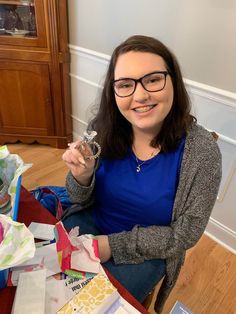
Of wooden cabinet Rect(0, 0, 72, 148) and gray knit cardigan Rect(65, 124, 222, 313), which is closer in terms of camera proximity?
gray knit cardigan Rect(65, 124, 222, 313)

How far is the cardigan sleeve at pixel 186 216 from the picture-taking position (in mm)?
791

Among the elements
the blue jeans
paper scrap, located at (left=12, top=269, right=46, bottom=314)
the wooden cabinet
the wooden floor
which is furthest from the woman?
the wooden cabinet

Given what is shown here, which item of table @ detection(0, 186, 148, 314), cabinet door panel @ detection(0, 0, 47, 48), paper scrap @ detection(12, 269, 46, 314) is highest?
cabinet door panel @ detection(0, 0, 47, 48)

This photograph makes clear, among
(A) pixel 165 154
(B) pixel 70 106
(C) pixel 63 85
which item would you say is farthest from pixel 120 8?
(A) pixel 165 154

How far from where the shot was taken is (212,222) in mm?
1668

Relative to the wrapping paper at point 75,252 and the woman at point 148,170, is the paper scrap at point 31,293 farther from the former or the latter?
the woman at point 148,170

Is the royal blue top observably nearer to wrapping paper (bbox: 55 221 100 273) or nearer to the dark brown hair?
the dark brown hair

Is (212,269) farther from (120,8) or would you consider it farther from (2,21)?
(2,21)

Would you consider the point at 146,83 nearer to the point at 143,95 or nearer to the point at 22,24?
the point at 143,95

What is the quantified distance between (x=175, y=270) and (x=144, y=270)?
135 millimetres

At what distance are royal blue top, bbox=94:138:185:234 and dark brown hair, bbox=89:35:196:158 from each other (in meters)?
0.04

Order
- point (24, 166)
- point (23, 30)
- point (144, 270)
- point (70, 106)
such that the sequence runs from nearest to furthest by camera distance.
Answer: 1. point (24, 166)
2. point (144, 270)
3. point (23, 30)
4. point (70, 106)

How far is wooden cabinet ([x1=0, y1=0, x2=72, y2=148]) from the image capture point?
191 cm

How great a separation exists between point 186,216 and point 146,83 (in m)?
0.43
